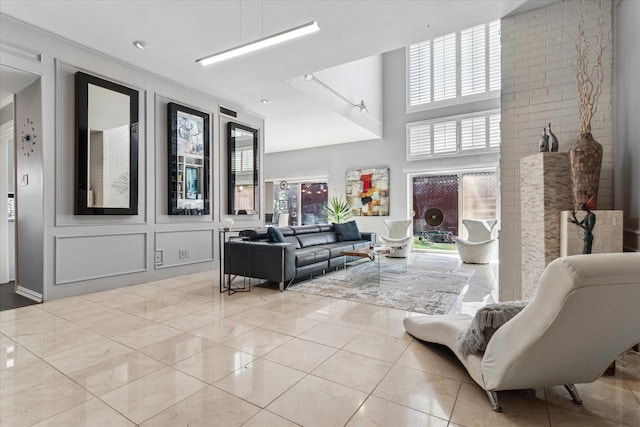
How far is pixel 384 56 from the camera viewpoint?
8.76 metres

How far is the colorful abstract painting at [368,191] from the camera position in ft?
28.1

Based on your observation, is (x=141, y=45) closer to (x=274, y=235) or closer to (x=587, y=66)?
(x=274, y=235)

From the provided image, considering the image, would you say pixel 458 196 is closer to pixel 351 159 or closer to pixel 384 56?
pixel 351 159

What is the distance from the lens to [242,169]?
20.7 ft

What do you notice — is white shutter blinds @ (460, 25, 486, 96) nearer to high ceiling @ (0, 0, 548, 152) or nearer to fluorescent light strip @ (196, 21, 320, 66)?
high ceiling @ (0, 0, 548, 152)

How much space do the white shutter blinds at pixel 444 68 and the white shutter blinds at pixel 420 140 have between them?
807 mm

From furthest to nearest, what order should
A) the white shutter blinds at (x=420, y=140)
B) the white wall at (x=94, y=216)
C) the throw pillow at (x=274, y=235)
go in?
the white shutter blinds at (x=420, y=140) < the throw pillow at (x=274, y=235) < the white wall at (x=94, y=216)

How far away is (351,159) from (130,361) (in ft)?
25.3

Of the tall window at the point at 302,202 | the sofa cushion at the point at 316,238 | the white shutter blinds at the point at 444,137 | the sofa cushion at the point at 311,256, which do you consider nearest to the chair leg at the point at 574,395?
the sofa cushion at the point at 311,256

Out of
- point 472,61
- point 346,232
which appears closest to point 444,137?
point 472,61

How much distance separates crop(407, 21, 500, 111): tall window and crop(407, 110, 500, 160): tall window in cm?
48

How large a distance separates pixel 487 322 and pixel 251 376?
1.48 metres

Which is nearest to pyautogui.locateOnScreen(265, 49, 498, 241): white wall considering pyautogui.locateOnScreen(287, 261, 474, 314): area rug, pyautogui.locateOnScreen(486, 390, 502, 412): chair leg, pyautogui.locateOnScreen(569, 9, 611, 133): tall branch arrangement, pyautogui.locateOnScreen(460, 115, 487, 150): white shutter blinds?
pyautogui.locateOnScreen(460, 115, 487, 150): white shutter blinds

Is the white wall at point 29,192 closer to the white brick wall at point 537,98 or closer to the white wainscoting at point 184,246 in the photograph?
the white wainscoting at point 184,246
